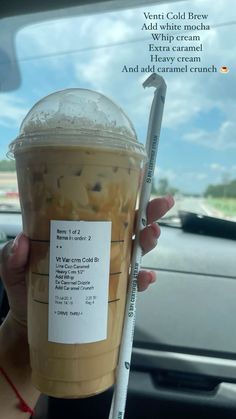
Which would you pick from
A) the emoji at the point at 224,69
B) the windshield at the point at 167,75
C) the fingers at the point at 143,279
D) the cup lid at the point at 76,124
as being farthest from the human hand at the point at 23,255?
the emoji at the point at 224,69

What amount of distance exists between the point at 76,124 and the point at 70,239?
0.19 metres

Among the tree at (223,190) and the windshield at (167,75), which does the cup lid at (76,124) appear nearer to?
the windshield at (167,75)

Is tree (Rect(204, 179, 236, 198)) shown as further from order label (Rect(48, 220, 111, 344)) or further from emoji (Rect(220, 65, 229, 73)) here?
order label (Rect(48, 220, 111, 344))

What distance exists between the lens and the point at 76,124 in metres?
0.71

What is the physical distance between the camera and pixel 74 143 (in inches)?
26.6

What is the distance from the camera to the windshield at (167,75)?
1.34 meters

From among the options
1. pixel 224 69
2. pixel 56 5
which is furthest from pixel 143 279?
pixel 56 5

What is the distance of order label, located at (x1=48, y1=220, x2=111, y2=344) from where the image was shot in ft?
2.16

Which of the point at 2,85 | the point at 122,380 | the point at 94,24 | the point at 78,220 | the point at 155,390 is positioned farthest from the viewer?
the point at 2,85

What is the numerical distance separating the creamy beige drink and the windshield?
565 millimetres

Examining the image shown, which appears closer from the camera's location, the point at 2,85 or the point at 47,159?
the point at 47,159

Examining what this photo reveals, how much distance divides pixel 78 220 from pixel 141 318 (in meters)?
0.92


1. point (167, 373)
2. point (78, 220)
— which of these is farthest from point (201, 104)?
point (78, 220)

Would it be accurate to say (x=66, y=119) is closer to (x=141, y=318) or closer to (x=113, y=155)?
(x=113, y=155)
